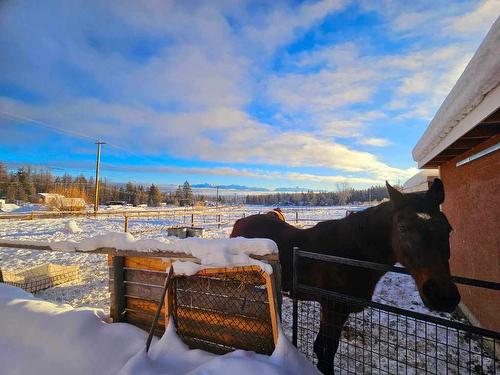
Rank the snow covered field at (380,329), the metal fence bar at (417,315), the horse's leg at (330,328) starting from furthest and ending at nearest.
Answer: the snow covered field at (380,329) < the horse's leg at (330,328) < the metal fence bar at (417,315)

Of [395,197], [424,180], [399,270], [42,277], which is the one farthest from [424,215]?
[424,180]

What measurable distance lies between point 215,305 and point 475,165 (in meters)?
4.61

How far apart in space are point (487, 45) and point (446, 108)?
4.72 feet

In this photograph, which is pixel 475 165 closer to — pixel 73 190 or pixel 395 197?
pixel 395 197

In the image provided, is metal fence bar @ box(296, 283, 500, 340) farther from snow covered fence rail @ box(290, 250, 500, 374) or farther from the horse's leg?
the horse's leg

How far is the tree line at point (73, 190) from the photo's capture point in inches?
2283

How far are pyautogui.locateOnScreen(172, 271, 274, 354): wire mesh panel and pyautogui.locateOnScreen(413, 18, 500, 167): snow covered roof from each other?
2.17 m

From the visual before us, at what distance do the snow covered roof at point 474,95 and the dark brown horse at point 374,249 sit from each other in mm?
758

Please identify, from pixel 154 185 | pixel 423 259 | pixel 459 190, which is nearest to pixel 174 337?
pixel 423 259

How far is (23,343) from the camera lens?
2.55 metres

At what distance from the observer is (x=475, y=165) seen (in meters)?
4.52

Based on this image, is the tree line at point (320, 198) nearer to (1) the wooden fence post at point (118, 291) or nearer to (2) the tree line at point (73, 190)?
(2) the tree line at point (73, 190)

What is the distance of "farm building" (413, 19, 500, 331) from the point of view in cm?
215

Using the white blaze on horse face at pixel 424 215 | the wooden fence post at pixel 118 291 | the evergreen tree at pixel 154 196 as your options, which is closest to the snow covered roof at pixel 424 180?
the white blaze on horse face at pixel 424 215
